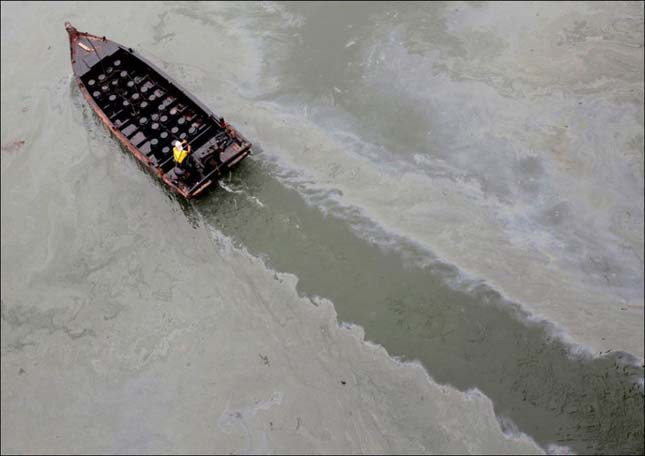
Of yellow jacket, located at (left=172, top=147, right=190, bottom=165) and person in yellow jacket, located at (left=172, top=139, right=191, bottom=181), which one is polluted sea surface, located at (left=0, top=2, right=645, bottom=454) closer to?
person in yellow jacket, located at (left=172, top=139, right=191, bottom=181)

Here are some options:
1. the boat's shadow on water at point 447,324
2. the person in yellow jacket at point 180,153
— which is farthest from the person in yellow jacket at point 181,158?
the boat's shadow on water at point 447,324

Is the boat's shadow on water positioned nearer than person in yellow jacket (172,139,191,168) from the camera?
Yes

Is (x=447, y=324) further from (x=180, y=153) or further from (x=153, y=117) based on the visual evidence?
(x=153, y=117)

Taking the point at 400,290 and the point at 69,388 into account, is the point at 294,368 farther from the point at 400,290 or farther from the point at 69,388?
the point at 69,388

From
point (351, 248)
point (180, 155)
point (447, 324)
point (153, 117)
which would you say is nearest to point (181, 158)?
point (180, 155)

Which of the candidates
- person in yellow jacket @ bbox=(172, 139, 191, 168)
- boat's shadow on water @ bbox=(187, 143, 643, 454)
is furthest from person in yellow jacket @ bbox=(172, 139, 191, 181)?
boat's shadow on water @ bbox=(187, 143, 643, 454)

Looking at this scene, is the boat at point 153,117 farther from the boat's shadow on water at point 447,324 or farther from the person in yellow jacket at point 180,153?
the boat's shadow on water at point 447,324
